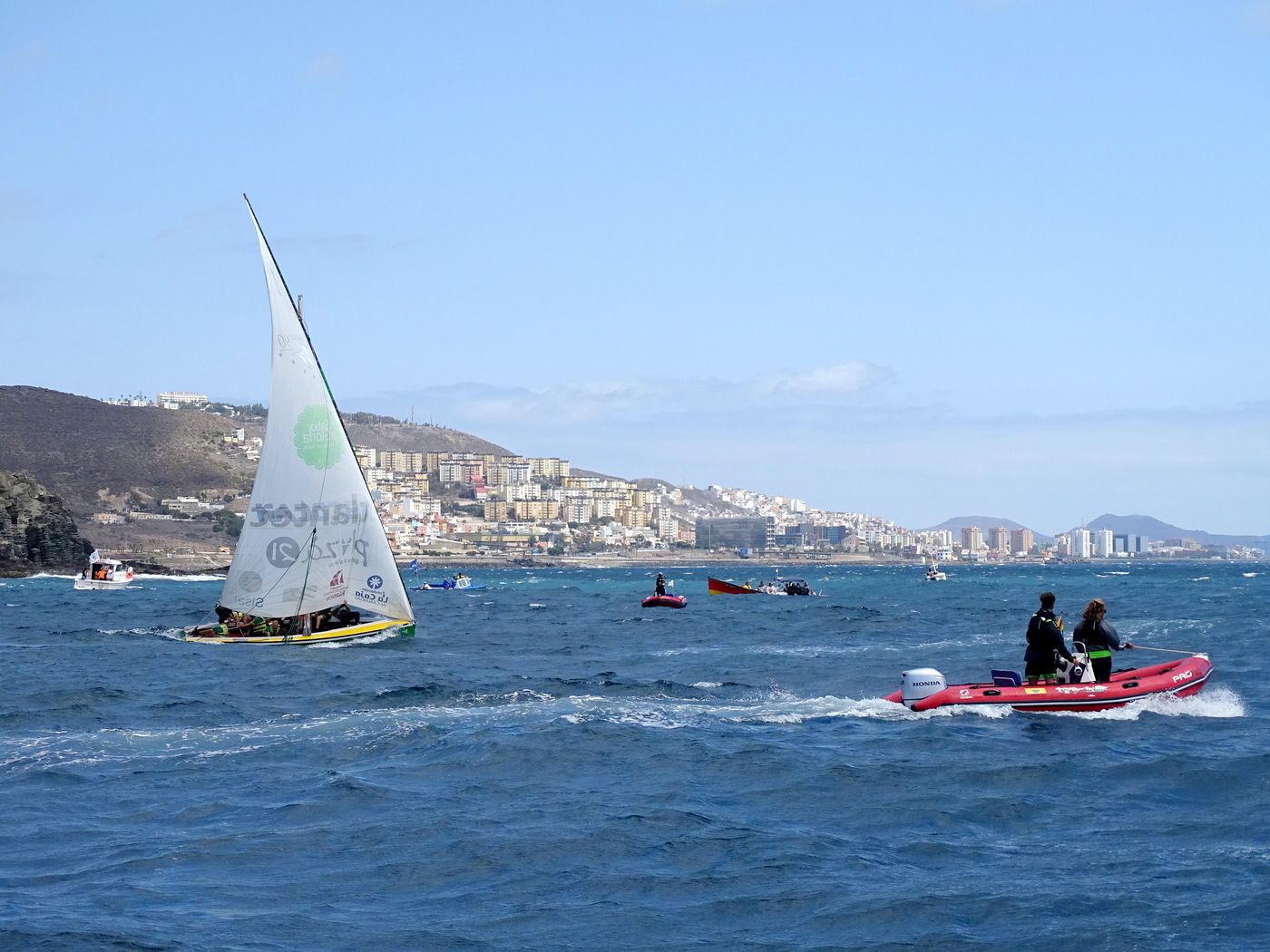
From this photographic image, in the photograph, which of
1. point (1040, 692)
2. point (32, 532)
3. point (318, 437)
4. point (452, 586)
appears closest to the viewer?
point (1040, 692)

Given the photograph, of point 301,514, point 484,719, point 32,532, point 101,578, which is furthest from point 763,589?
point 484,719

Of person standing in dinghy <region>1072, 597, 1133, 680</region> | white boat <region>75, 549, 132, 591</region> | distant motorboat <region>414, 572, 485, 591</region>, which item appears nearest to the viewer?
person standing in dinghy <region>1072, 597, 1133, 680</region>

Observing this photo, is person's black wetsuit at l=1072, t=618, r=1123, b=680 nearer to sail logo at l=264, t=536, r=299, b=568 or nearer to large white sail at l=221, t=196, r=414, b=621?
large white sail at l=221, t=196, r=414, b=621

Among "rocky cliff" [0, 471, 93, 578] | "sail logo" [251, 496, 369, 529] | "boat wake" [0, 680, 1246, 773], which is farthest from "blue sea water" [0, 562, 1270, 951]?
"rocky cliff" [0, 471, 93, 578]

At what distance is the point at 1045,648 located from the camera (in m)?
25.5

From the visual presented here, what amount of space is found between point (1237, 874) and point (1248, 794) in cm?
440

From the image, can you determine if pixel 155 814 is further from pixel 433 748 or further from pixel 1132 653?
pixel 1132 653

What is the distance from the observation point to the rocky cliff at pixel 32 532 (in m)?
147

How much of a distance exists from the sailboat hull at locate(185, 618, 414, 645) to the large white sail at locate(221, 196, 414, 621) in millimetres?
822

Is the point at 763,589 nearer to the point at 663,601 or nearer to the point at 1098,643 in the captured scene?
the point at 663,601

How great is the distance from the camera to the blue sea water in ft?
42.3

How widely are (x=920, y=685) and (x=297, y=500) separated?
2327 centimetres

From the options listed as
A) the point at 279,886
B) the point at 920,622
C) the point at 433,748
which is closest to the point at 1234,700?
the point at 433,748

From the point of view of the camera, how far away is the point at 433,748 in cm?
2212
